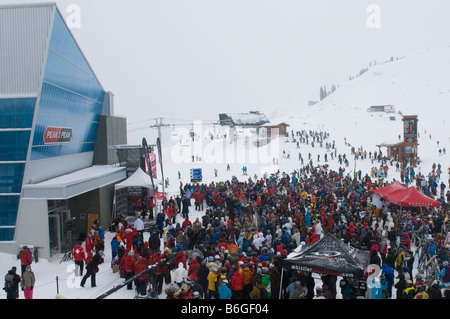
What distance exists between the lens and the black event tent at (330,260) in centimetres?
784

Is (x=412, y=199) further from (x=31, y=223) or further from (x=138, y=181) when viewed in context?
(x=31, y=223)

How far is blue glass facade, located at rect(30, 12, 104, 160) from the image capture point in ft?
48.8

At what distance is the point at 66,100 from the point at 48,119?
1853 millimetres

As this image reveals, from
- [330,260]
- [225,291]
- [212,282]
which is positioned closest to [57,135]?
[212,282]

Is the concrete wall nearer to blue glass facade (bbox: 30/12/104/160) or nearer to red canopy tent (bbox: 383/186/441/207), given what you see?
blue glass facade (bbox: 30/12/104/160)

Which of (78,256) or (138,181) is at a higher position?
(138,181)

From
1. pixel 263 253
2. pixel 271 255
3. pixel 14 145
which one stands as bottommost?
pixel 271 255

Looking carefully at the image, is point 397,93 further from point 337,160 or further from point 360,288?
point 360,288

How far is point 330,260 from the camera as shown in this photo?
321 inches

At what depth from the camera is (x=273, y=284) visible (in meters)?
9.28

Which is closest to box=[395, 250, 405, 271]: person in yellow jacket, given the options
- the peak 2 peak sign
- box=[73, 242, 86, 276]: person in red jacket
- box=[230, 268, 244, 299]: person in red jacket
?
box=[230, 268, 244, 299]: person in red jacket
